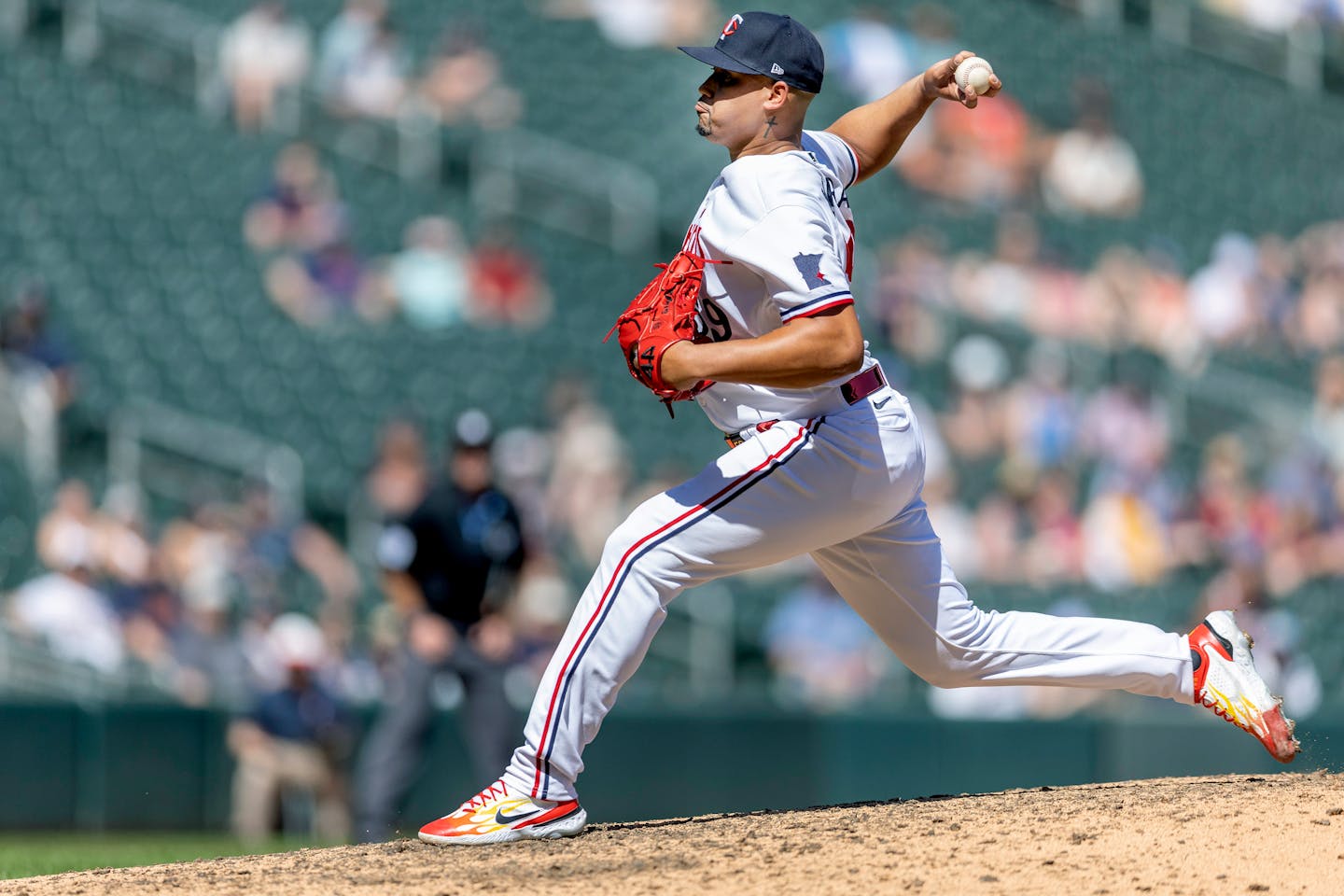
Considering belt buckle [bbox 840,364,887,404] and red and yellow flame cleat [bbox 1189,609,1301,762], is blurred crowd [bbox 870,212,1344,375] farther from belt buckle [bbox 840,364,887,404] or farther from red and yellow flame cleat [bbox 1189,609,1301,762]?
belt buckle [bbox 840,364,887,404]

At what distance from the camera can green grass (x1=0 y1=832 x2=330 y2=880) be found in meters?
5.80

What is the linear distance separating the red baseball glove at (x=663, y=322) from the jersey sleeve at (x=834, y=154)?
0.50m

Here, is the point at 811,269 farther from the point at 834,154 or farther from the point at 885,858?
the point at 885,858

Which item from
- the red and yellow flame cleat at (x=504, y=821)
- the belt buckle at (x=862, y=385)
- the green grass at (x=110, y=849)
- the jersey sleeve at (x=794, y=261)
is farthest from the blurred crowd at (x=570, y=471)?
the jersey sleeve at (x=794, y=261)

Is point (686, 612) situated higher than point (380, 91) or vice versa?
point (380, 91)

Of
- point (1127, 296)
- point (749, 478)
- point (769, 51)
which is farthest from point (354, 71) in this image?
point (749, 478)

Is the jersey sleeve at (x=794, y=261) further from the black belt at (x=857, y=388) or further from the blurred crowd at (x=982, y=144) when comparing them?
the blurred crowd at (x=982, y=144)

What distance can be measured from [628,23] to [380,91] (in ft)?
6.42

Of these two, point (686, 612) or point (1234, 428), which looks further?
point (1234, 428)

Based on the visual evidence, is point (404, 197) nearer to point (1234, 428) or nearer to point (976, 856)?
point (1234, 428)

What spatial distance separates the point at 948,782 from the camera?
8.19 metres

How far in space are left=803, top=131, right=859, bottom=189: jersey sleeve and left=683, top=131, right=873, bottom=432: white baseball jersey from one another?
A: 0.15 meters

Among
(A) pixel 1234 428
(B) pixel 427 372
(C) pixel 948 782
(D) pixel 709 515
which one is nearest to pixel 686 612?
(C) pixel 948 782

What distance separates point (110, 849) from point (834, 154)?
4.26 metres
